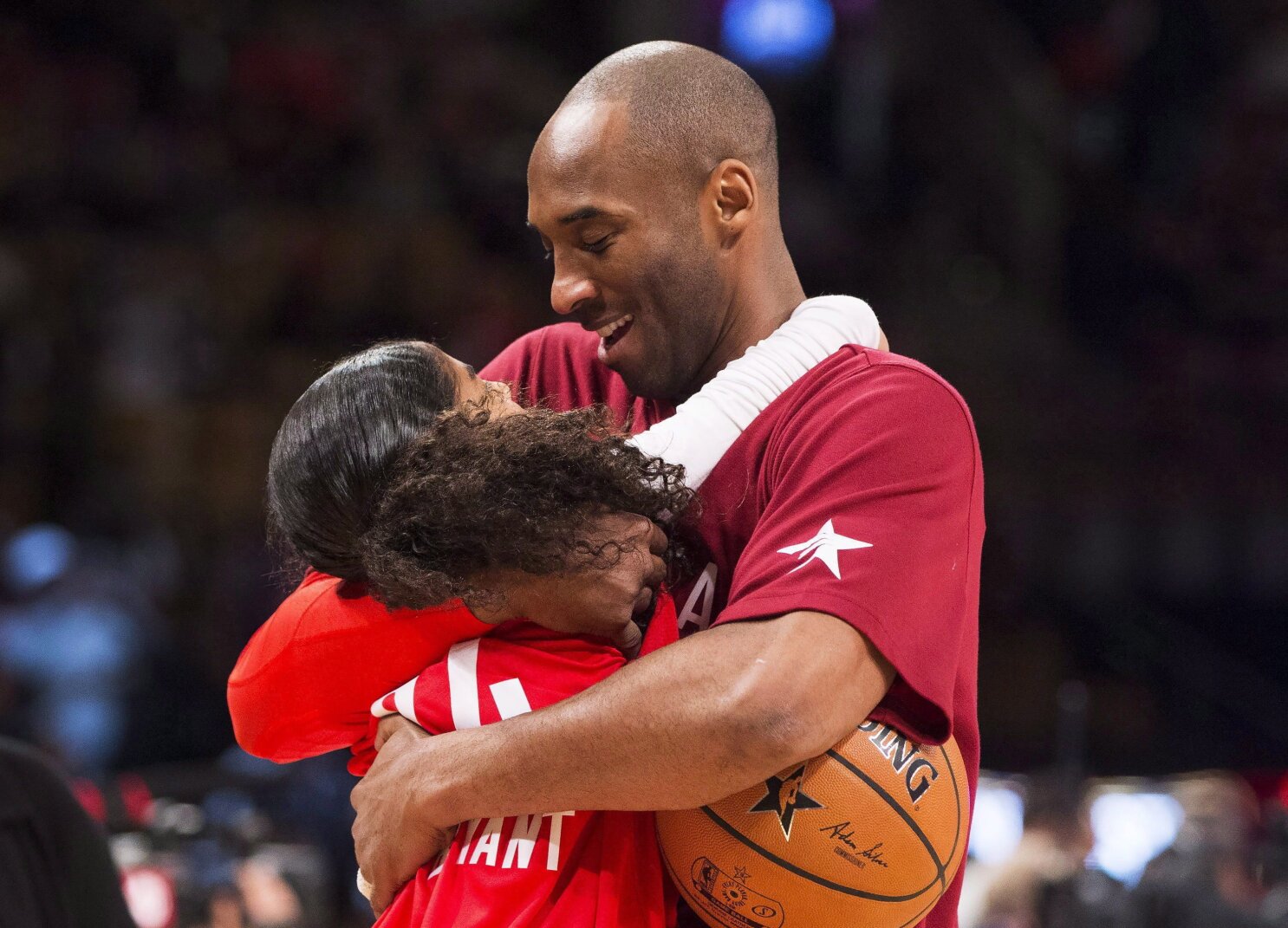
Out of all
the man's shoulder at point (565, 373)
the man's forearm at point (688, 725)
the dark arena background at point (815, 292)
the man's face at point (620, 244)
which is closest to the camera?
the man's forearm at point (688, 725)

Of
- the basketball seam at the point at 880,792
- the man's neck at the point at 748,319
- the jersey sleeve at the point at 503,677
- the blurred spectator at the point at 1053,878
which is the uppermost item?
the man's neck at the point at 748,319

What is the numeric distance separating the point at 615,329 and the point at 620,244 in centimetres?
13

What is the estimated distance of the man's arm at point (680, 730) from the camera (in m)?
1.45

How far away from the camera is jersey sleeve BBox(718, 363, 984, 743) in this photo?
1546 mm

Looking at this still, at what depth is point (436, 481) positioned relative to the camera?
154cm

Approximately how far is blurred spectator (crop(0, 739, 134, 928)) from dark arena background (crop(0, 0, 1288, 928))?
138 inches

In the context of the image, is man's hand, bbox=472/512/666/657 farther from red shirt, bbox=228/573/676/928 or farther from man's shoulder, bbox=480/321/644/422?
man's shoulder, bbox=480/321/644/422

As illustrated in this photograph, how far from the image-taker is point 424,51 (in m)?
8.03

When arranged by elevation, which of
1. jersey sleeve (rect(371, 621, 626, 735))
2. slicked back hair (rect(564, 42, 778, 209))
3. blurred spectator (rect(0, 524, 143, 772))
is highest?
slicked back hair (rect(564, 42, 778, 209))

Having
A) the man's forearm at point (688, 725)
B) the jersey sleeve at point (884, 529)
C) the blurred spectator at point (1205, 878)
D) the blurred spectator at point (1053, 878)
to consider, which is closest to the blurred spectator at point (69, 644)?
the blurred spectator at point (1053, 878)

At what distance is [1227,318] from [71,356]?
19.9 ft

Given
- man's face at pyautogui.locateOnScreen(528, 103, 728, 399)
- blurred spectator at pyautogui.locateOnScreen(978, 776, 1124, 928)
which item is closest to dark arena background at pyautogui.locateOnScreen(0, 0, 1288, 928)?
blurred spectator at pyautogui.locateOnScreen(978, 776, 1124, 928)

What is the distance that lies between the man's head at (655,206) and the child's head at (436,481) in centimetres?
30

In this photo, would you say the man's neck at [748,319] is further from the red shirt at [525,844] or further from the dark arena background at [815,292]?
the dark arena background at [815,292]
